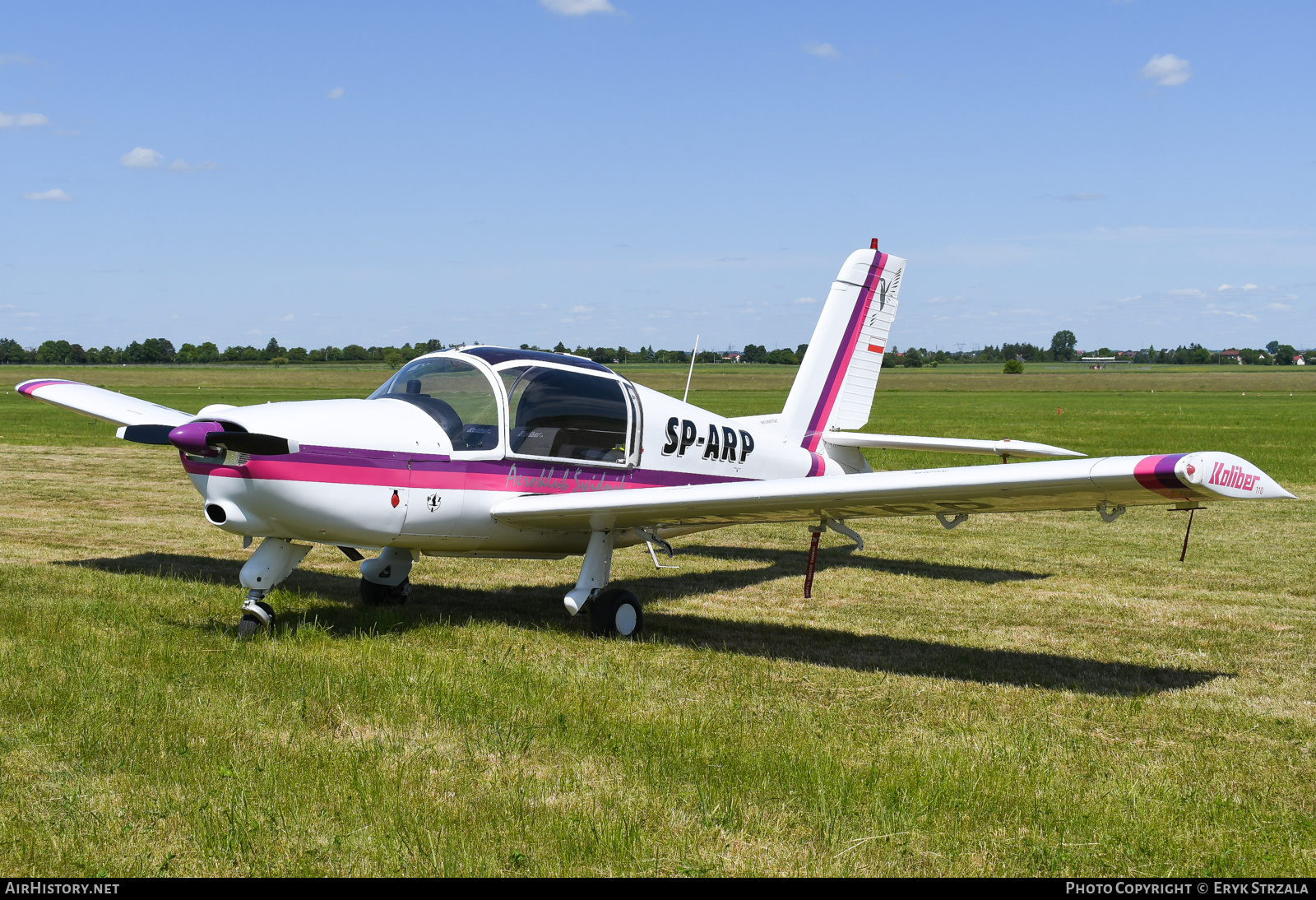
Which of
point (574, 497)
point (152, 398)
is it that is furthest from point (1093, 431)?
point (152, 398)

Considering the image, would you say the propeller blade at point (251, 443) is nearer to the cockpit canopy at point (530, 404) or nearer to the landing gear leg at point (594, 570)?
the cockpit canopy at point (530, 404)

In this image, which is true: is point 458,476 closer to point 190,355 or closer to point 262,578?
point 262,578

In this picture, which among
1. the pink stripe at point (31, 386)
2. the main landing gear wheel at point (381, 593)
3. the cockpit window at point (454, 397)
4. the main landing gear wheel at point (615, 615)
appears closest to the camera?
the cockpit window at point (454, 397)

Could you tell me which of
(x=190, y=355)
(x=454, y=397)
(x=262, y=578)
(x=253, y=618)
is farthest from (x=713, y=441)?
(x=190, y=355)

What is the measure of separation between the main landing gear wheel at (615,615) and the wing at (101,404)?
4353 mm

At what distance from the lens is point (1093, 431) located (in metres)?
33.7

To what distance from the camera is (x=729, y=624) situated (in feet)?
27.1

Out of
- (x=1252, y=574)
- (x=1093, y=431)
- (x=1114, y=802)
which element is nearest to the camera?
(x=1114, y=802)

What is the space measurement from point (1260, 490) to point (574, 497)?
408 centimetres

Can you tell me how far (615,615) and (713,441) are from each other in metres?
2.13

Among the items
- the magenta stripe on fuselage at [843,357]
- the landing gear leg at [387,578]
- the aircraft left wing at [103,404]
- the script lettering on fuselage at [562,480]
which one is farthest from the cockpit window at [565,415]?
the aircraft left wing at [103,404]

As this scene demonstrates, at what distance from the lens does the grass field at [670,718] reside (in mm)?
3934

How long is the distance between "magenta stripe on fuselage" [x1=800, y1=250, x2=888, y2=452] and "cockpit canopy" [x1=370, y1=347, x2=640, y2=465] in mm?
2949
